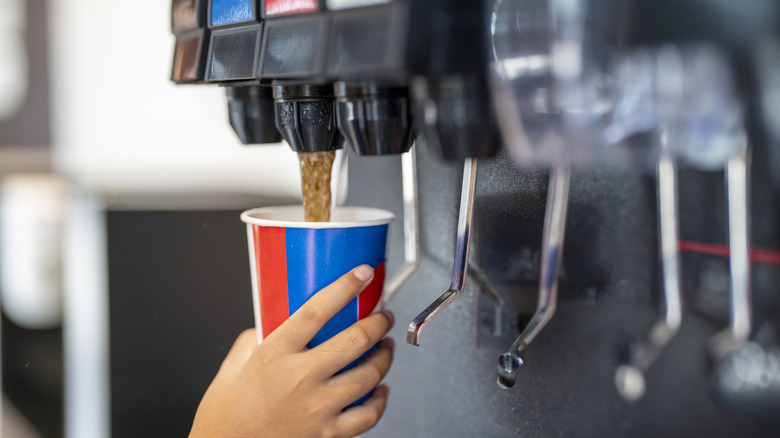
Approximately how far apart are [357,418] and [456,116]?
0.29 m

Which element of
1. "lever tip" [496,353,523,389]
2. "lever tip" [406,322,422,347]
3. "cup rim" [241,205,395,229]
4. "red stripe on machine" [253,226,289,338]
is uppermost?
"cup rim" [241,205,395,229]

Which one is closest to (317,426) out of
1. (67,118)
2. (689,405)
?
(689,405)

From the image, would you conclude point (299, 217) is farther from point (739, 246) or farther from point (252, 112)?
point (739, 246)

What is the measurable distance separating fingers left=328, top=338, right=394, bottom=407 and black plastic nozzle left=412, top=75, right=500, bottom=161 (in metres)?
0.23

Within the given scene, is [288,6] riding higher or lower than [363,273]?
higher

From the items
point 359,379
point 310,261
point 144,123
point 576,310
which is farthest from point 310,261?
point 144,123

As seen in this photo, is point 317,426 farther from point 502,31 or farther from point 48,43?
point 48,43

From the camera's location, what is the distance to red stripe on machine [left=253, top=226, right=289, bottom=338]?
533 mm

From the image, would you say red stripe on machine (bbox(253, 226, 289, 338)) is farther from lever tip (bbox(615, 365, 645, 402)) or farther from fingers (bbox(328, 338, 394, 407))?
lever tip (bbox(615, 365, 645, 402))

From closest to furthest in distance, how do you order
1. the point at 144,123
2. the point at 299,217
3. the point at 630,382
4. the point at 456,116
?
the point at 456,116 < the point at 630,382 < the point at 299,217 < the point at 144,123

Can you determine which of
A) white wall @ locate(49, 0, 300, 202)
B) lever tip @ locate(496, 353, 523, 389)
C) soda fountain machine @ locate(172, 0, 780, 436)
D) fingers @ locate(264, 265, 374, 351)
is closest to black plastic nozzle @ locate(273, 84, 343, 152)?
soda fountain machine @ locate(172, 0, 780, 436)

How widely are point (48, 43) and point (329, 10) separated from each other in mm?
1124

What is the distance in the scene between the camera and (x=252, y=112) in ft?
1.77

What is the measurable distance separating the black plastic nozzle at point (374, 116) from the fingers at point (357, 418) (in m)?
0.23
